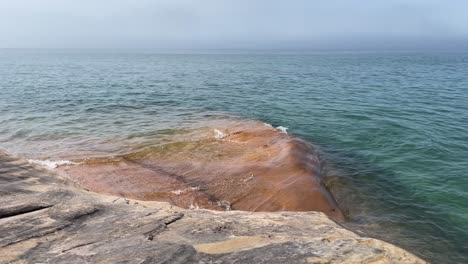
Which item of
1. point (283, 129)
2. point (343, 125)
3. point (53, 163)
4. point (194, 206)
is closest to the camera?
point (194, 206)

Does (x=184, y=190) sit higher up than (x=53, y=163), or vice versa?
(x=53, y=163)

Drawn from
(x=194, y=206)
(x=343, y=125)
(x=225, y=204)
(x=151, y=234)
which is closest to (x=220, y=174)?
(x=225, y=204)

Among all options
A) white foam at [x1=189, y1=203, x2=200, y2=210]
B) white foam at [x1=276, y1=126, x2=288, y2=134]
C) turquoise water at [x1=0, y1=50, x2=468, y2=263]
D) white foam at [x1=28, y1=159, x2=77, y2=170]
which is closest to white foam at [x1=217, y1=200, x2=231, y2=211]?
white foam at [x1=189, y1=203, x2=200, y2=210]

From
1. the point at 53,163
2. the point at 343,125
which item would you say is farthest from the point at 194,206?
the point at 343,125

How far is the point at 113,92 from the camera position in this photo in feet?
141

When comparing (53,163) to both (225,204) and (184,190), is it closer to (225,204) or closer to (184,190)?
(184,190)

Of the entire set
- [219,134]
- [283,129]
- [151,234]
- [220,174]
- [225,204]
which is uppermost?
[151,234]

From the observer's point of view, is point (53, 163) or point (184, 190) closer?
point (184, 190)

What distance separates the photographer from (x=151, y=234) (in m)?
7.21

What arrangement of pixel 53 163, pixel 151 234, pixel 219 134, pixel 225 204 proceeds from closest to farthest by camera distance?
pixel 151 234 → pixel 225 204 → pixel 53 163 → pixel 219 134

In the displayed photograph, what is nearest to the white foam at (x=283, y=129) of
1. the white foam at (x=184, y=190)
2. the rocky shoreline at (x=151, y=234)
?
the white foam at (x=184, y=190)

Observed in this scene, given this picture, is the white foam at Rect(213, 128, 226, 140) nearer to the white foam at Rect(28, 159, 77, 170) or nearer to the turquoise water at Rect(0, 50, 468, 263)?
the turquoise water at Rect(0, 50, 468, 263)

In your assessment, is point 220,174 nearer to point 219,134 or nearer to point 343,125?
point 219,134

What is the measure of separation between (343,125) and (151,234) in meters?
22.0
